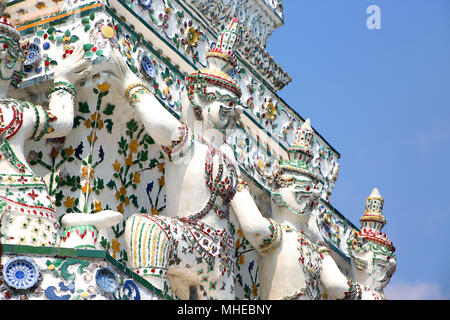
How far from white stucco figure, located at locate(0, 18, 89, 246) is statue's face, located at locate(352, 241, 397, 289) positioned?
3.77m

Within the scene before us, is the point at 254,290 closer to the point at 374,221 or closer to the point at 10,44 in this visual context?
the point at 374,221

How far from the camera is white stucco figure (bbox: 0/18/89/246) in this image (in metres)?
8.08

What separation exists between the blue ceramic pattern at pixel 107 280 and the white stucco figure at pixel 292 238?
2.15 m

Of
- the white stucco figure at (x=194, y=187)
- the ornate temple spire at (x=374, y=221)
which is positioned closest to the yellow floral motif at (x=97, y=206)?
the white stucco figure at (x=194, y=187)

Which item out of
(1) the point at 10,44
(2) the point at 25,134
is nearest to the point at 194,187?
(2) the point at 25,134

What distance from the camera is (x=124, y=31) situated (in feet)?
30.8

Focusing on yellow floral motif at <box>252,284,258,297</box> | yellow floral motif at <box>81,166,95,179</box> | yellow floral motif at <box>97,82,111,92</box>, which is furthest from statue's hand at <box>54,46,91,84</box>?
yellow floral motif at <box>252,284,258,297</box>

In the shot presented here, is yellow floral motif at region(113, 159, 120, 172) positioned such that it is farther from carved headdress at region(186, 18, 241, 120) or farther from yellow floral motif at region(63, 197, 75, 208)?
carved headdress at region(186, 18, 241, 120)

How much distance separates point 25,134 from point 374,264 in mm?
4243

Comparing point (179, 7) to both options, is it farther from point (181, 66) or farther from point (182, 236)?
point (182, 236)

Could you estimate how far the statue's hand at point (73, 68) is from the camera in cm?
891

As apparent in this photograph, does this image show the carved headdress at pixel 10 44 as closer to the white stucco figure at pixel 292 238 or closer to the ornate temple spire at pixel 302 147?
the white stucco figure at pixel 292 238

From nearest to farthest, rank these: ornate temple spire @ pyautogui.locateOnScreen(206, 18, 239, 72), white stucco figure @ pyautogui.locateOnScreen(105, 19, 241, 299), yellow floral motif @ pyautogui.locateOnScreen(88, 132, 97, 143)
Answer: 1. white stucco figure @ pyautogui.locateOnScreen(105, 19, 241, 299)
2. yellow floral motif @ pyautogui.locateOnScreen(88, 132, 97, 143)
3. ornate temple spire @ pyautogui.locateOnScreen(206, 18, 239, 72)

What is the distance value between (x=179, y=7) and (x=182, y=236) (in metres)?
2.38
